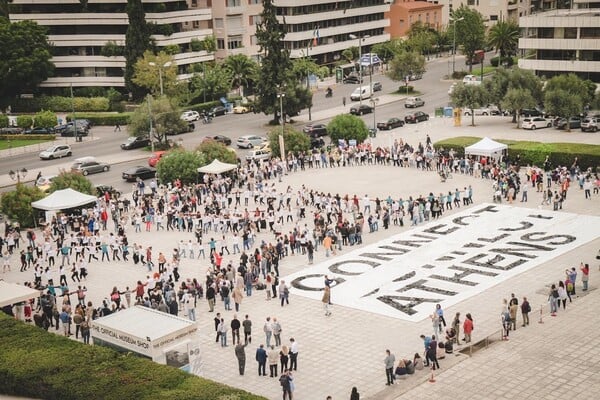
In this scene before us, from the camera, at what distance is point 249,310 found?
34.2 meters

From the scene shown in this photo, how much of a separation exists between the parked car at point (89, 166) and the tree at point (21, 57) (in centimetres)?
2844

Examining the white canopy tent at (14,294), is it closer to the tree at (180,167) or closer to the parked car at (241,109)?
the tree at (180,167)

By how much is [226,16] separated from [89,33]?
50.4 ft

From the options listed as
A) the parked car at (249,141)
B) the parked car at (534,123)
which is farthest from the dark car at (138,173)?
the parked car at (534,123)

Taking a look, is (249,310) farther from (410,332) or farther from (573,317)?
(573,317)

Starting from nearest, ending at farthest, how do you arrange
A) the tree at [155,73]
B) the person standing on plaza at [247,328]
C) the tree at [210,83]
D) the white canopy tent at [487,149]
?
the person standing on plaza at [247,328]
the white canopy tent at [487,149]
the tree at [155,73]
the tree at [210,83]

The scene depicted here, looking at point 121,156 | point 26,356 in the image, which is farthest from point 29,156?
point 26,356

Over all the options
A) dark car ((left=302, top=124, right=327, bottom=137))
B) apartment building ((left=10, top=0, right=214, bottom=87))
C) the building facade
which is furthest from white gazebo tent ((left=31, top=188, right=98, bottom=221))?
the building facade

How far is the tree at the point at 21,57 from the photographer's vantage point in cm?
8677

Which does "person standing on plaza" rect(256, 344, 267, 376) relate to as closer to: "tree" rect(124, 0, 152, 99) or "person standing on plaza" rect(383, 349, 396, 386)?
"person standing on plaza" rect(383, 349, 396, 386)

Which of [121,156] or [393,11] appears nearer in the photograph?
[121,156]

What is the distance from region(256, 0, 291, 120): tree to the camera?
7475 centimetres

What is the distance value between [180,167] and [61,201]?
9294mm

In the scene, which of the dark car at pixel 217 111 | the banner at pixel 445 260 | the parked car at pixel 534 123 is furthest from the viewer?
the dark car at pixel 217 111
